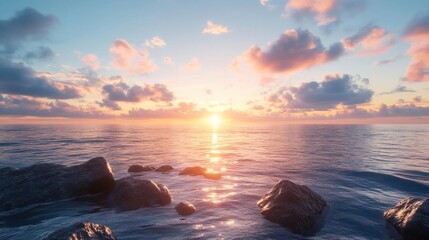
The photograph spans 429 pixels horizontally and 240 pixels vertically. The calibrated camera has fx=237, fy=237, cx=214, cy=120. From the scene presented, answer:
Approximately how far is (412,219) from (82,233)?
11.4 meters

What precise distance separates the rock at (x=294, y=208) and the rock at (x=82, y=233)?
6514 mm

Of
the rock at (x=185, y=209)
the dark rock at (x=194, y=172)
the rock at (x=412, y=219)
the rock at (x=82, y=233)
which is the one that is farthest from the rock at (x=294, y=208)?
the dark rock at (x=194, y=172)

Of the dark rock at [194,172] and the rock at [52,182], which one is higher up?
the rock at [52,182]

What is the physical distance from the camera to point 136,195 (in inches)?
480

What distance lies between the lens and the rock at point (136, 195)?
11.9 metres

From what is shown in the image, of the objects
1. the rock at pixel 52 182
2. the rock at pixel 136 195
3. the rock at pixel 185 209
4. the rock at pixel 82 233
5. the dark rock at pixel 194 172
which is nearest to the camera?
the rock at pixel 82 233

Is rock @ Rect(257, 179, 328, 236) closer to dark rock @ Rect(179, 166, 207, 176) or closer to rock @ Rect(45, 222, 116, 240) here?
rock @ Rect(45, 222, 116, 240)

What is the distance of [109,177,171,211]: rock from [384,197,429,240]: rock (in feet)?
33.8

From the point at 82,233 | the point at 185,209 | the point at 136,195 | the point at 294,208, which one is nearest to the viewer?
the point at 82,233

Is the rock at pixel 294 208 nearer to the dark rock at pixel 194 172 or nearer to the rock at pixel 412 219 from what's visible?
the rock at pixel 412 219

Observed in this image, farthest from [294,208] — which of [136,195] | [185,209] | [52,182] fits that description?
[52,182]

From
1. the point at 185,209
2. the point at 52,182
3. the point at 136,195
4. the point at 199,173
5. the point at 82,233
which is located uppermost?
the point at 82,233

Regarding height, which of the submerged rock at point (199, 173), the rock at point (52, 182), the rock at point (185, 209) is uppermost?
the rock at point (52, 182)

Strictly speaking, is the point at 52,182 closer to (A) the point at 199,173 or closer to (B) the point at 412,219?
(A) the point at 199,173
